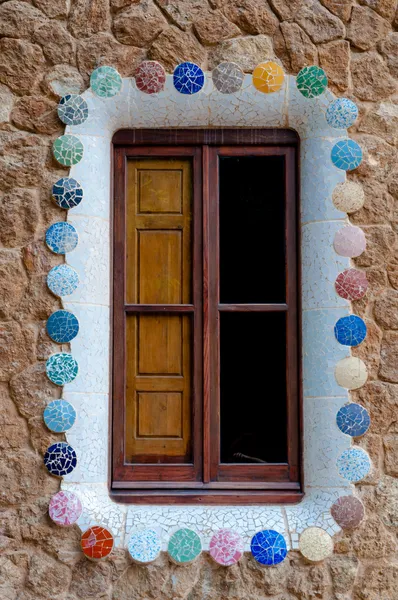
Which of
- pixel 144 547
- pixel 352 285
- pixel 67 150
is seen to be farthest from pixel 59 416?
pixel 352 285

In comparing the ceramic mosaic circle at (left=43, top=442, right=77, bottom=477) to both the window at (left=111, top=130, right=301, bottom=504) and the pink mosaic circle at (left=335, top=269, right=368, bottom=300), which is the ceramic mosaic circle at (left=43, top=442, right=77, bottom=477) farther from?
the pink mosaic circle at (left=335, top=269, right=368, bottom=300)

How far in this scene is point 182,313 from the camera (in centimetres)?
332

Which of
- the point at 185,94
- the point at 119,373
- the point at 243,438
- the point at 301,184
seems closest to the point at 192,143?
the point at 185,94

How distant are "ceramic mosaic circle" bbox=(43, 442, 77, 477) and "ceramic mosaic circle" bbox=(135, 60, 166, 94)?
1.62m

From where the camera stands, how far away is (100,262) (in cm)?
326

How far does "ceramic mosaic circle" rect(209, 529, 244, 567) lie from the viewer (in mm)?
3023

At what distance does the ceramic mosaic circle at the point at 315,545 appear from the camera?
303 cm

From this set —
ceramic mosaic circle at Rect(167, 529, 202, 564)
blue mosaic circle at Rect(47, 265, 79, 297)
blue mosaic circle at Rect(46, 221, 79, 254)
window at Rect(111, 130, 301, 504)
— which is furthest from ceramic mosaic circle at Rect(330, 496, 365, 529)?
blue mosaic circle at Rect(46, 221, 79, 254)

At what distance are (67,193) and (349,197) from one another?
124 cm

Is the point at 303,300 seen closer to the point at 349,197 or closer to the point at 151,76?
the point at 349,197

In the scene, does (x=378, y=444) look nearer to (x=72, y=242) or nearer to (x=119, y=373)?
(x=119, y=373)

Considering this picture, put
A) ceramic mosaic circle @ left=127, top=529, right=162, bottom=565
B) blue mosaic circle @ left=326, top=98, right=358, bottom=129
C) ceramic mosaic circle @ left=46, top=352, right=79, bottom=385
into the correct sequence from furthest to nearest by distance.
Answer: blue mosaic circle @ left=326, top=98, right=358, bottom=129, ceramic mosaic circle @ left=46, top=352, right=79, bottom=385, ceramic mosaic circle @ left=127, top=529, right=162, bottom=565

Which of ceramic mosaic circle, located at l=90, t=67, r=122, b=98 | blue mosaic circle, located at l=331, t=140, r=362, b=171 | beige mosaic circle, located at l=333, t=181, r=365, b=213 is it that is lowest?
beige mosaic circle, located at l=333, t=181, r=365, b=213

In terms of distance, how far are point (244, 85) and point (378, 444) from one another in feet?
5.52
